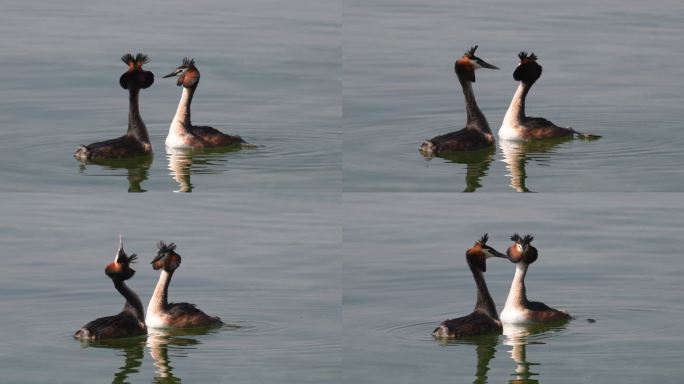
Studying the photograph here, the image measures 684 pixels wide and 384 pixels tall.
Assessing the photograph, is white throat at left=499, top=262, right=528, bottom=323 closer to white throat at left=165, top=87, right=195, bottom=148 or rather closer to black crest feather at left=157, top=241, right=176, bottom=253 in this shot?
black crest feather at left=157, top=241, right=176, bottom=253

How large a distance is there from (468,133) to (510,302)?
2463mm

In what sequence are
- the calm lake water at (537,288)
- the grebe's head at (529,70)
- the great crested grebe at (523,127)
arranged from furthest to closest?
1. the grebe's head at (529,70)
2. the great crested grebe at (523,127)
3. the calm lake water at (537,288)

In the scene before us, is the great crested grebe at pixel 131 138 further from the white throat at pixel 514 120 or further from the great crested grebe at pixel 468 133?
the white throat at pixel 514 120

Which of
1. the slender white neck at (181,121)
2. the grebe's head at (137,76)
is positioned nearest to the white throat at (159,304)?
the slender white neck at (181,121)

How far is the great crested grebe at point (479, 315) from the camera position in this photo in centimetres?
1950

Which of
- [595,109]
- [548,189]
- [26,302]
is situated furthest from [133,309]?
[595,109]

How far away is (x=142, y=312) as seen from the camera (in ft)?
67.1

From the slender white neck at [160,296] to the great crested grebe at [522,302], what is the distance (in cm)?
398

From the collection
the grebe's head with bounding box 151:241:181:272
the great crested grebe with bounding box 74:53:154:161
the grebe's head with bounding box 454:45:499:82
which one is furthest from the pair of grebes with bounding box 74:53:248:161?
the grebe's head with bounding box 454:45:499:82

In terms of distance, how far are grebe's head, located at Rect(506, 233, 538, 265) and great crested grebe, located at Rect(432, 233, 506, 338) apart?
10.5 inches

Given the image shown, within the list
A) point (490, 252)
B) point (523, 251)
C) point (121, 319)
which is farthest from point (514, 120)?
point (121, 319)

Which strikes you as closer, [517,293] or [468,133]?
[517,293]

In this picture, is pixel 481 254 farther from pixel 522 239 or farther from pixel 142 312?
pixel 142 312

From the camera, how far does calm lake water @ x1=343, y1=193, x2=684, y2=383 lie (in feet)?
60.0
